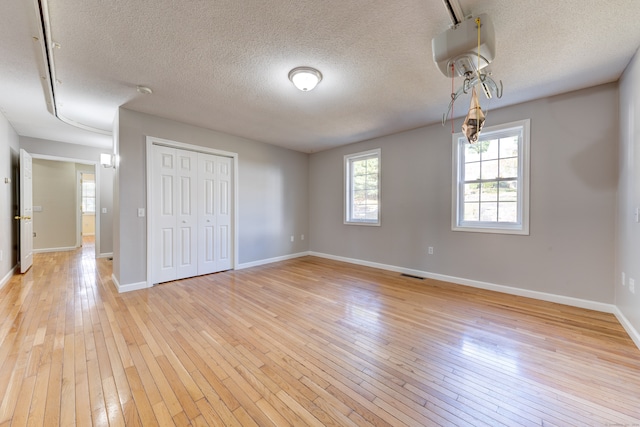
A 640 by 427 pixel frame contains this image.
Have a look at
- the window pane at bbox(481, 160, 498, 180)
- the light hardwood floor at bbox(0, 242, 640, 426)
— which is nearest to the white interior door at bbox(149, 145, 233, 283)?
the light hardwood floor at bbox(0, 242, 640, 426)

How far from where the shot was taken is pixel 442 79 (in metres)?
2.66

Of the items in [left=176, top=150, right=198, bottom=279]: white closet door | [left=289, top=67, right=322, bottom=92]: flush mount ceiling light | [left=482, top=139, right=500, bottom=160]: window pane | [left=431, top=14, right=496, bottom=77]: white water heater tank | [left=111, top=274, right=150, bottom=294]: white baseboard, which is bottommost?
[left=111, top=274, right=150, bottom=294]: white baseboard

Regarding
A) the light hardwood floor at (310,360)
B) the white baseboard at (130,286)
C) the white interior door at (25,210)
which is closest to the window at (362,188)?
the light hardwood floor at (310,360)

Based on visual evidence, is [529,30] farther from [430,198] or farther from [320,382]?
[320,382]

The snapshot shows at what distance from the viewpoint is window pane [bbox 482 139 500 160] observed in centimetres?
354

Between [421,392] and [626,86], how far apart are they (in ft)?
11.4

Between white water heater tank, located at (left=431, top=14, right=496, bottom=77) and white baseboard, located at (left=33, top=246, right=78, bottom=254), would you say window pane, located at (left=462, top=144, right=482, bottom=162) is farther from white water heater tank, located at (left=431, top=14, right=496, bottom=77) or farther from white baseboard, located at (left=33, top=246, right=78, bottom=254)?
white baseboard, located at (left=33, top=246, right=78, bottom=254)

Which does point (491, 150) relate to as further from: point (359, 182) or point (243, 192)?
point (243, 192)

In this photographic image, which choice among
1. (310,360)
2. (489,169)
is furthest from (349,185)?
(310,360)

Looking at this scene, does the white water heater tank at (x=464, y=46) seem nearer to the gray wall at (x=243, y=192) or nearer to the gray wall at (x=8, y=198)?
the gray wall at (x=243, y=192)

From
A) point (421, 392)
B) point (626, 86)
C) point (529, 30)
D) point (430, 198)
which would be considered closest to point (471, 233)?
point (430, 198)

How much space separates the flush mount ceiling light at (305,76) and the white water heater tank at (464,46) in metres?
1.10

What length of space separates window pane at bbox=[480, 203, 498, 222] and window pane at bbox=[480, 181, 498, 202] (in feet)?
0.24

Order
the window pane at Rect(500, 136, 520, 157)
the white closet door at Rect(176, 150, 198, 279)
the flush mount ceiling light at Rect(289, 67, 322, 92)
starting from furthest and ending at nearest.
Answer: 1. the white closet door at Rect(176, 150, 198, 279)
2. the window pane at Rect(500, 136, 520, 157)
3. the flush mount ceiling light at Rect(289, 67, 322, 92)
